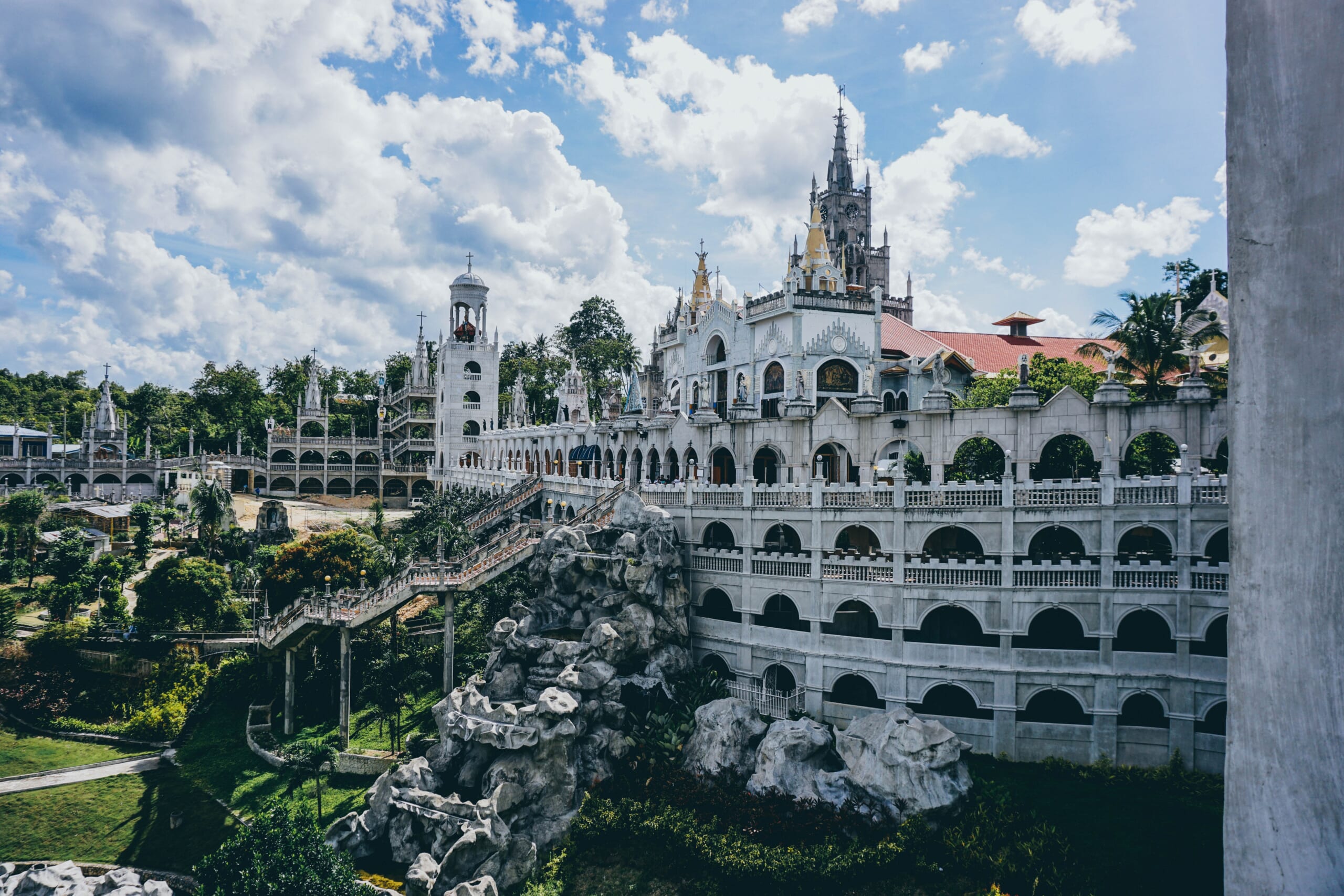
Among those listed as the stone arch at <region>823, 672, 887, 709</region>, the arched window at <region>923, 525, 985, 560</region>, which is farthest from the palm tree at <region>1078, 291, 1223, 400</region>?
the stone arch at <region>823, 672, 887, 709</region>

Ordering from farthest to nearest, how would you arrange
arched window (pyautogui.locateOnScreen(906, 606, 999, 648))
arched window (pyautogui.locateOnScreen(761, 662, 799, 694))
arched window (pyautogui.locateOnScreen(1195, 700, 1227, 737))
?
arched window (pyautogui.locateOnScreen(761, 662, 799, 694)), arched window (pyautogui.locateOnScreen(906, 606, 999, 648)), arched window (pyautogui.locateOnScreen(1195, 700, 1227, 737))

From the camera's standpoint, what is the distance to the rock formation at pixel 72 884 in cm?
3058

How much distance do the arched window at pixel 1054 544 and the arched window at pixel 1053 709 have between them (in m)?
5.07

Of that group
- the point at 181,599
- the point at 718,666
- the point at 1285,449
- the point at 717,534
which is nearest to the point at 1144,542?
the point at 717,534

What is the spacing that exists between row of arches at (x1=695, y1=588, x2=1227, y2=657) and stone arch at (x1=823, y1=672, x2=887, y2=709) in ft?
5.80

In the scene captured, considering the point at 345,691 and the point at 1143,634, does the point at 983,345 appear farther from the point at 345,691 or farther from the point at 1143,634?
the point at 345,691

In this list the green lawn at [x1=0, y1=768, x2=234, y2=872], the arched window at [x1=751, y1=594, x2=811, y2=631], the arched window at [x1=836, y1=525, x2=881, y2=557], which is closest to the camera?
the green lawn at [x1=0, y1=768, x2=234, y2=872]

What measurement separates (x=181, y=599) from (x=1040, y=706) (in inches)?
1789

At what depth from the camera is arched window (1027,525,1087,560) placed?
3188 centimetres

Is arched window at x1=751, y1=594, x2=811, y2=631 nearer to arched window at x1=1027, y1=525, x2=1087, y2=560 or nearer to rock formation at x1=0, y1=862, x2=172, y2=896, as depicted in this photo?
arched window at x1=1027, y1=525, x2=1087, y2=560

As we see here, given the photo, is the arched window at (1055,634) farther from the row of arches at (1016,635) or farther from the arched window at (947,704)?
the arched window at (947,704)

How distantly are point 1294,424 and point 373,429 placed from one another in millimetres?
97945

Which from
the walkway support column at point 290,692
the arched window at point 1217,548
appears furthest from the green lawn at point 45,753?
the arched window at point 1217,548

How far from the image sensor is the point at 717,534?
39406 mm
